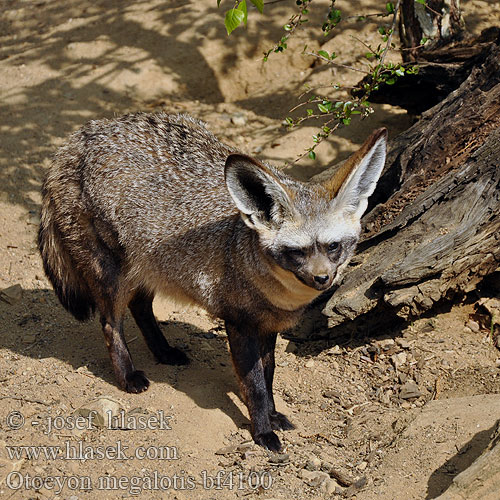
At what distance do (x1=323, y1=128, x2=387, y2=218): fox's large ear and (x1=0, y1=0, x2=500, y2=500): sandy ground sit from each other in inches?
69.0

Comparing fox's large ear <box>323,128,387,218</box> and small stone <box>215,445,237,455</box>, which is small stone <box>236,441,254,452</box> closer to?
small stone <box>215,445,237,455</box>

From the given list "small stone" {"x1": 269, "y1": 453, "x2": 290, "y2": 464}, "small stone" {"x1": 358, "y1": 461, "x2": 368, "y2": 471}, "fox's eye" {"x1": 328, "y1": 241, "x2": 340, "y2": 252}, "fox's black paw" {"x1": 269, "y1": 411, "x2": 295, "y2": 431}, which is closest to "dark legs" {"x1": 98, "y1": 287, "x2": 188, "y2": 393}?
"fox's black paw" {"x1": 269, "y1": 411, "x2": 295, "y2": 431}

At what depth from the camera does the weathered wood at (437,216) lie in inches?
237

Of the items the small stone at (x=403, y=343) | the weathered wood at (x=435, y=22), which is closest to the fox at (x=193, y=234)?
the small stone at (x=403, y=343)

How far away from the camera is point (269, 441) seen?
18.3ft

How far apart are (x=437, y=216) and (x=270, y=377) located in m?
2.03

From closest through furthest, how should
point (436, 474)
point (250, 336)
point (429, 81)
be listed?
point (436, 474) < point (250, 336) < point (429, 81)

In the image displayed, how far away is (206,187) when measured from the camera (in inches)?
229

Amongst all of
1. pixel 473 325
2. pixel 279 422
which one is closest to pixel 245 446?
pixel 279 422

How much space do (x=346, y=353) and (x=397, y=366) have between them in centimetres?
52

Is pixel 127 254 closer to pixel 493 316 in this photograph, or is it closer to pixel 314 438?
pixel 314 438

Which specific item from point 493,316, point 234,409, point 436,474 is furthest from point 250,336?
point 493,316

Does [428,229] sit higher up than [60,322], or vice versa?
[428,229]

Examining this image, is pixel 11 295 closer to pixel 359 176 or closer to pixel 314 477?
pixel 314 477
